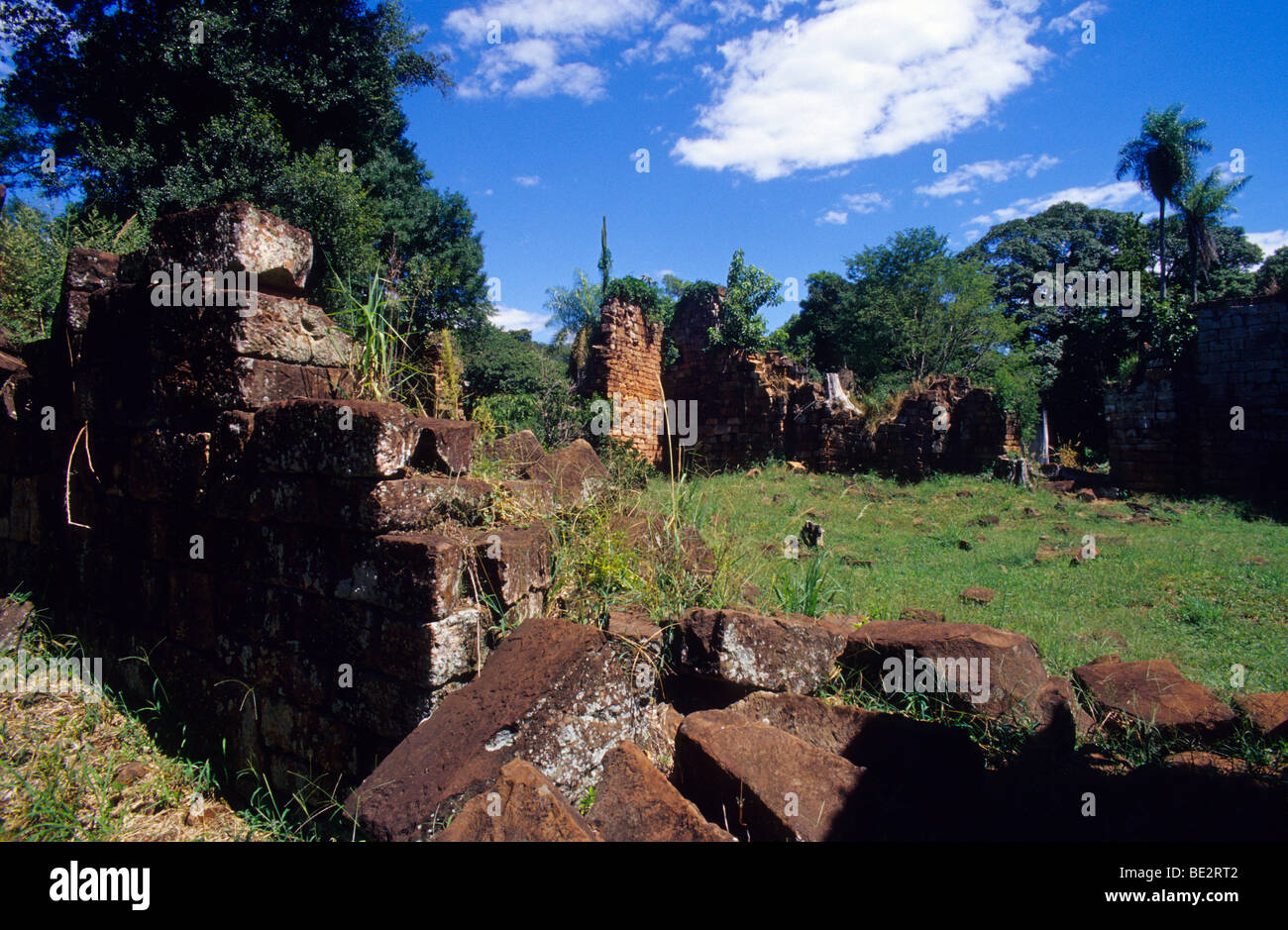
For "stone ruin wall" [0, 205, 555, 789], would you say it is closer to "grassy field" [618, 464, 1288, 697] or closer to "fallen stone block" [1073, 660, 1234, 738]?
"grassy field" [618, 464, 1288, 697]

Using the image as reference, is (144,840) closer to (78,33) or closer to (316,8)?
(316,8)

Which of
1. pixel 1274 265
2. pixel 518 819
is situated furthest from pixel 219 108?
pixel 1274 265

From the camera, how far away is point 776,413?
1573 centimetres

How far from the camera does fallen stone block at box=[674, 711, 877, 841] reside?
2105 millimetres

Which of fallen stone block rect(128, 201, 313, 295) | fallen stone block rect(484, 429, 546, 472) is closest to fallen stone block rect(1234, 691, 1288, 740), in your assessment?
fallen stone block rect(484, 429, 546, 472)

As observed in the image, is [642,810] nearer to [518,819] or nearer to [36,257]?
[518,819]

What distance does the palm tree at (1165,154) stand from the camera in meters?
24.7

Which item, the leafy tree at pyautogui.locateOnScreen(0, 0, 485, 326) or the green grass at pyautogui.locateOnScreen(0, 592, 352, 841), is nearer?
the green grass at pyautogui.locateOnScreen(0, 592, 352, 841)

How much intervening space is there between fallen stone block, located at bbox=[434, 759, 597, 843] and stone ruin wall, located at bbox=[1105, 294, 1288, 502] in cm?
1517

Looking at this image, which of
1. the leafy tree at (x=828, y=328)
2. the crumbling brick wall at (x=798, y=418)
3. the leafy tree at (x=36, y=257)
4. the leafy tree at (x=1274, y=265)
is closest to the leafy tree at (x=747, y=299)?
the crumbling brick wall at (x=798, y=418)

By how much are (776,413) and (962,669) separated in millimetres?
12902

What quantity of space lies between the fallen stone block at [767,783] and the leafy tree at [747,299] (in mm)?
16126

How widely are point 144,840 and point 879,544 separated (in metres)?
7.71

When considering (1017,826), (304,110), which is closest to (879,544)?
(1017,826)
